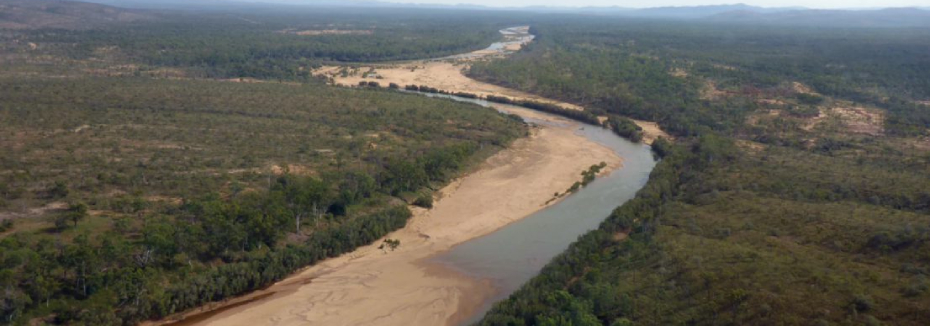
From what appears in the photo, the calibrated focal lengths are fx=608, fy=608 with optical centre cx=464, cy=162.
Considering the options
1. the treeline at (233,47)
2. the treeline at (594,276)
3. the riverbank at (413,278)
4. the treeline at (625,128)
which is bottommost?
the riverbank at (413,278)

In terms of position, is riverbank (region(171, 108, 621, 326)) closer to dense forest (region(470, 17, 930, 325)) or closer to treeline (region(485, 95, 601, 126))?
dense forest (region(470, 17, 930, 325))

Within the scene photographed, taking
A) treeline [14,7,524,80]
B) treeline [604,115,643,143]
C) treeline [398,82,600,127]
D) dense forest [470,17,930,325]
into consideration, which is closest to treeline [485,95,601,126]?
treeline [398,82,600,127]

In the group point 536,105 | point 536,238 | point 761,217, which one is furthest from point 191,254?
point 536,105

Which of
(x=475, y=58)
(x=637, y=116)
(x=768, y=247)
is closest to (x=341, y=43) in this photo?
(x=475, y=58)

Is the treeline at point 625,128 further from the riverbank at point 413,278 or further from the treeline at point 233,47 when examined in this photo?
the treeline at point 233,47

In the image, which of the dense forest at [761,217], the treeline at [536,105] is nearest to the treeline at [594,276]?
the dense forest at [761,217]

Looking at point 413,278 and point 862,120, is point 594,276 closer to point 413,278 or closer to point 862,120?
point 413,278
